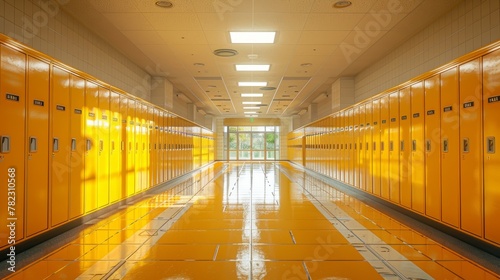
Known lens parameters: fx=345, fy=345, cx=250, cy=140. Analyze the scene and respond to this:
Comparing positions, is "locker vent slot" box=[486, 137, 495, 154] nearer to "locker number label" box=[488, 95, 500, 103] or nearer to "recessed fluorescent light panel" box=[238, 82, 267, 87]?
"locker number label" box=[488, 95, 500, 103]

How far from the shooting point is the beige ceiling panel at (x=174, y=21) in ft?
19.1

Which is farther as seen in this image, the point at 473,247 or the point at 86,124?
the point at 86,124

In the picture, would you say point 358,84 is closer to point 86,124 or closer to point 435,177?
point 435,177

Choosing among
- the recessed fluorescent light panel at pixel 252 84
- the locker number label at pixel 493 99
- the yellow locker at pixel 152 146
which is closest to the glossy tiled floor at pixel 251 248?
the locker number label at pixel 493 99

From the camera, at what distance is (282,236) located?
422 centimetres

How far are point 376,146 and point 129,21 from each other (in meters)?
5.26

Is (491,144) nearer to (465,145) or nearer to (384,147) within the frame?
(465,145)

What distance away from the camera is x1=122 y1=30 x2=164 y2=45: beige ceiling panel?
6.70m

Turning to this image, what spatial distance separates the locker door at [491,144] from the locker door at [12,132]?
478 cm

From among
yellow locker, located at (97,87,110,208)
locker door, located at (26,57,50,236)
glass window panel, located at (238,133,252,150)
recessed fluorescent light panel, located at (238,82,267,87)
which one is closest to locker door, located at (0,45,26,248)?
locker door, located at (26,57,50,236)

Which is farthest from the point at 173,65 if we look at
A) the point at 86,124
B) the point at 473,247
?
the point at 473,247

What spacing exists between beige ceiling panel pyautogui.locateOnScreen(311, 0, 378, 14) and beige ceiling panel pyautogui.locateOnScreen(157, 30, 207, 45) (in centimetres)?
234

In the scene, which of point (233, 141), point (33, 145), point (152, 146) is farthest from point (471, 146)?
point (233, 141)

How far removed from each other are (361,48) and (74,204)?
21.3 feet
